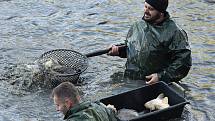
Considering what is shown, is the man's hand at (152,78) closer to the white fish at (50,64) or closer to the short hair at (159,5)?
the short hair at (159,5)

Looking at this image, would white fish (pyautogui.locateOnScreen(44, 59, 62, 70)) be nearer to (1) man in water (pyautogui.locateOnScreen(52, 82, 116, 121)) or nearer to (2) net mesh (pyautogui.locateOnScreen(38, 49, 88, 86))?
(2) net mesh (pyautogui.locateOnScreen(38, 49, 88, 86))

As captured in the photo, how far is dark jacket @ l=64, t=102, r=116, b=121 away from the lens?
5.10m

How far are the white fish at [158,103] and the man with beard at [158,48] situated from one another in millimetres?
477

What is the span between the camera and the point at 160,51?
23.9ft

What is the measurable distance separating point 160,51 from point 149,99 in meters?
0.79

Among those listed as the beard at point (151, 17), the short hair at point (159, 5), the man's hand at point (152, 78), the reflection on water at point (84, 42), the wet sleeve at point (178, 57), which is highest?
the short hair at point (159, 5)

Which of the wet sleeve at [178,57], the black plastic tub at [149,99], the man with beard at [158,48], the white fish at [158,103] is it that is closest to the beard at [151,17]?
the man with beard at [158,48]

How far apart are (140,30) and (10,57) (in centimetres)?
336

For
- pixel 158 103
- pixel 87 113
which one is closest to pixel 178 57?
pixel 158 103

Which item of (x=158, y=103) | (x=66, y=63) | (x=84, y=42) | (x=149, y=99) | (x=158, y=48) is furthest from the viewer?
(x=84, y=42)

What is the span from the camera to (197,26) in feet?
36.6

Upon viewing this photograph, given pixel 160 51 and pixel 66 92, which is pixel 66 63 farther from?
pixel 66 92

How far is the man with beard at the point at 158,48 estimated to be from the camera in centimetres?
715

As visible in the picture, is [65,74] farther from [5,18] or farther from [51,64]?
[5,18]
